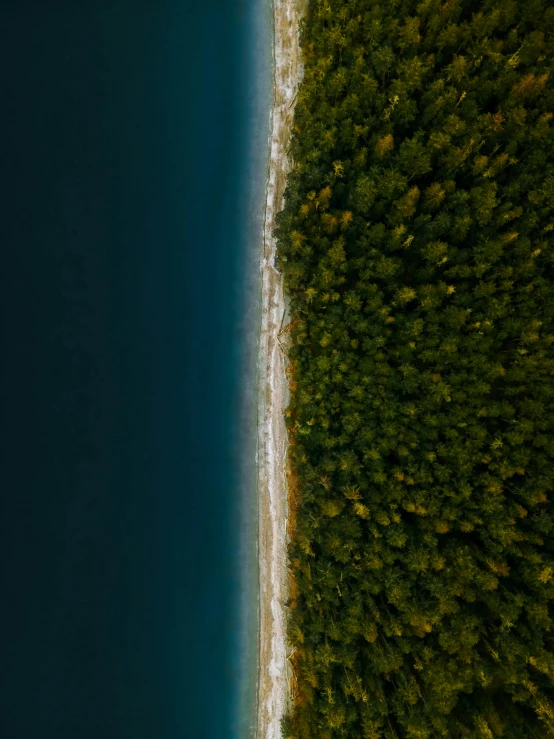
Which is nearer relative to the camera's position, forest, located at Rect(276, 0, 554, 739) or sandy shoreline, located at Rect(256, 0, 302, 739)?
forest, located at Rect(276, 0, 554, 739)

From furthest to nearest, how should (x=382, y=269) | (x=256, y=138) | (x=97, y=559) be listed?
1. (x=256, y=138)
2. (x=97, y=559)
3. (x=382, y=269)

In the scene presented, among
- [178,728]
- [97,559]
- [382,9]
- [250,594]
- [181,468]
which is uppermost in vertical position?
[382,9]

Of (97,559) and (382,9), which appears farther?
(97,559)

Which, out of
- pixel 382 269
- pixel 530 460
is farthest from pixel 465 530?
pixel 382 269

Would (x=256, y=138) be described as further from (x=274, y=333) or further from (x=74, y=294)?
(x=74, y=294)

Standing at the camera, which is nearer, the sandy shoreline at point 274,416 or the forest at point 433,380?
the forest at point 433,380
